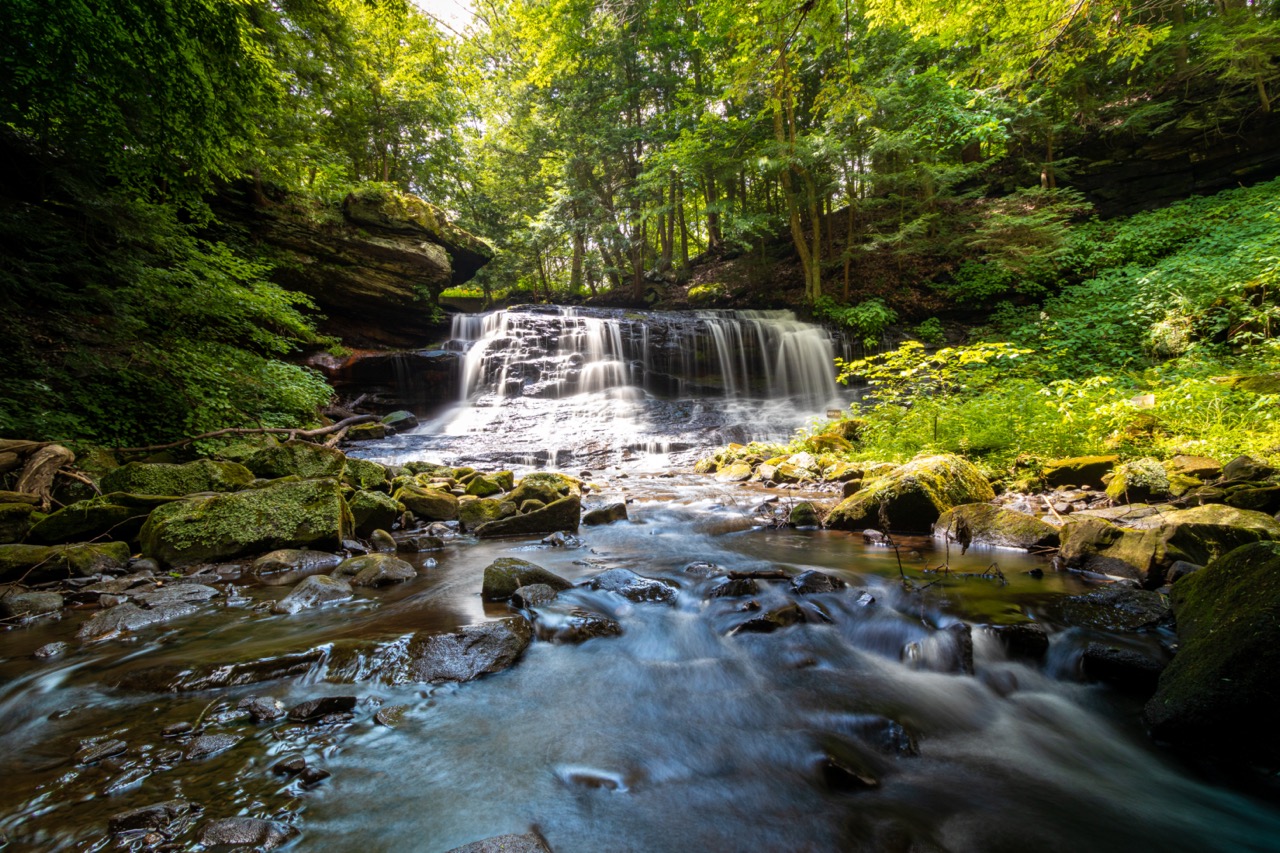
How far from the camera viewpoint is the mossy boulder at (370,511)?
560 cm

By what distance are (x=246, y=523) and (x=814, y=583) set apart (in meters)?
5.17

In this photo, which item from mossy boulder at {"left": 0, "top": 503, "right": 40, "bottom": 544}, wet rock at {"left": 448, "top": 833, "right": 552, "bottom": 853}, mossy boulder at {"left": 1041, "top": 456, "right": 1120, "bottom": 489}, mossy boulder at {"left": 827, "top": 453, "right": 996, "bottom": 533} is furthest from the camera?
mossy boulder at {"left": 1041, "top": 456, "right": 1120, "bottom": 489}

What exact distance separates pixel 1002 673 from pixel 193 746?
3890 mm

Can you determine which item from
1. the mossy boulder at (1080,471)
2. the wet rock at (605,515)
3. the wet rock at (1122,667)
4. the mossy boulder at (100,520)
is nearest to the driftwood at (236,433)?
the mossy boulder at (100,520)

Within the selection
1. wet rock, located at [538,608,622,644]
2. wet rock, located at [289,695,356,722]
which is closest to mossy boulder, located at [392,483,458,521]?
wet rock, located at [538,608,622,644]

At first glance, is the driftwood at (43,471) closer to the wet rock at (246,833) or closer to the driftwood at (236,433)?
the driftwood at (236,433)

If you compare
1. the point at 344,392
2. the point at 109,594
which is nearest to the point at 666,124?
the point at 344,392

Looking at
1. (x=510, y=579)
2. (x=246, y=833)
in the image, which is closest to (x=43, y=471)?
(x=510, y=579)

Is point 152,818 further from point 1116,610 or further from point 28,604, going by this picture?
point 1116,610

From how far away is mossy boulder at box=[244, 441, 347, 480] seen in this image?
20.7 ft

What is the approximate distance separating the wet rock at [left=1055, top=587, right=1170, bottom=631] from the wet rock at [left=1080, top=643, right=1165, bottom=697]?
31cm

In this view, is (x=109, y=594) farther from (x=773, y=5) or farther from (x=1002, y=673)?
(x=773, y=5)

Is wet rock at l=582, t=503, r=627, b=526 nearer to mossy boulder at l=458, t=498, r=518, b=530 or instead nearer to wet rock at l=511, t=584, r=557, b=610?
mossy boulder at l=458, t=498, r=518, b=530

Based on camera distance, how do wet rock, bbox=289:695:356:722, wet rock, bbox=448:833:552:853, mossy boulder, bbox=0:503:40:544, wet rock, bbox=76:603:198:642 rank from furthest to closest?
mossy boulder, bbox=0:503:40:544
wet rock, bbox=76:603:198:642
wet rock, bbox=289:695:356:722
wet rock, bbox=448:833:552:853
